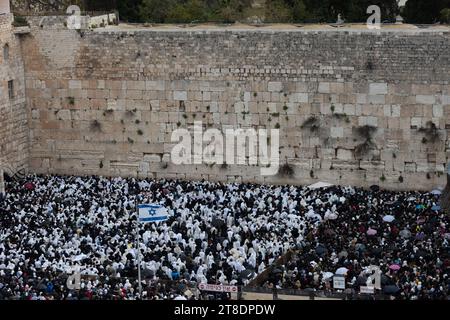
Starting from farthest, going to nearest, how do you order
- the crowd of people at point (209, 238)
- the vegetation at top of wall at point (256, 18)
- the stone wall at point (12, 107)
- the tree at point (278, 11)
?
1. the tree at point (278, 11)
2. the vegetation at top of wall at point (256, 18)
3. the stone wall at point (12, 107)
4. the crowd of people at point (209, 238)

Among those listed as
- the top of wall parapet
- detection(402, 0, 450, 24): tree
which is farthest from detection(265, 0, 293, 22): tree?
the top of wall parapet

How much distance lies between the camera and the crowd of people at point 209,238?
22.6m

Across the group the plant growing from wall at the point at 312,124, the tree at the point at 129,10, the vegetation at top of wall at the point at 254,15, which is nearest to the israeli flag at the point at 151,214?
the plant growing from wall at the point at 312,124

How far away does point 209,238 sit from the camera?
2634 cm

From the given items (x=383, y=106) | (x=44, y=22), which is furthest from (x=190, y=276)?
(x=44, y=22)

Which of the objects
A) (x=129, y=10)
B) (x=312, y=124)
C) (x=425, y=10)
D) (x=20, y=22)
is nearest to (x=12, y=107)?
(x=20, y=22)

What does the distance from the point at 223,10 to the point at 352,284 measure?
2465 cm

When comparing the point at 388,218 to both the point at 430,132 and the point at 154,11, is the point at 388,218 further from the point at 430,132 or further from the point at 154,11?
the point at 154,11

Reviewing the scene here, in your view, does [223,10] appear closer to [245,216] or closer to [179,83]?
[179,83]

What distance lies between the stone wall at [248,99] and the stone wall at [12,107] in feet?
1.14

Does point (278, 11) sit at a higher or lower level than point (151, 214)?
higher

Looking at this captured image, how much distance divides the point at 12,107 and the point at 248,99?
298 inches

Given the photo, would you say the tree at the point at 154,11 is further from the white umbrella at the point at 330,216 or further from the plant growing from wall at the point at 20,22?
the white umbrella at the point at 330,216

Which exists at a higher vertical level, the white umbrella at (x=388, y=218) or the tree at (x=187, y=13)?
the tree at (x=187, y=13)
